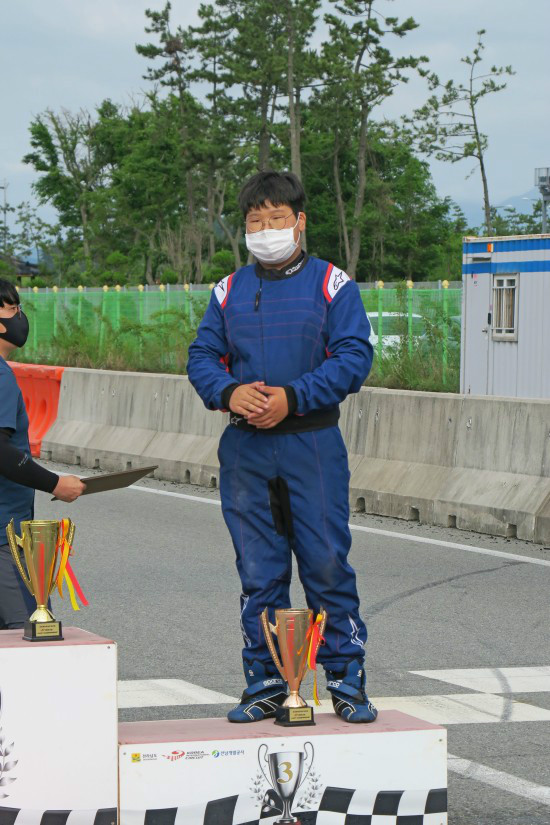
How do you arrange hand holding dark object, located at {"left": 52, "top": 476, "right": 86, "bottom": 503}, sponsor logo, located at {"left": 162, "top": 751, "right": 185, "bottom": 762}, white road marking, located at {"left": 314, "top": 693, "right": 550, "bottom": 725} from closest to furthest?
sponsor logo, located at {"left": 162, "top": 751, "right": 185, "bottom": 762} → hand holding dark object, located at {"left": 52, "top": 476, "right": 86, "bottom": 503} → white road marking, located at {"left": 314, "top": 693, "right": 550, "bottom": 725}

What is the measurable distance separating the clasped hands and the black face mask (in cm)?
124

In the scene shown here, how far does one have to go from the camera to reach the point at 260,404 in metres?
4.70

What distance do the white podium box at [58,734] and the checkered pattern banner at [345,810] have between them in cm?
24

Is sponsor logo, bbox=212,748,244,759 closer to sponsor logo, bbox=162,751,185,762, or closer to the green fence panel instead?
sponsor logo, bbox=162,751,185,762

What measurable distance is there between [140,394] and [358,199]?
66512 mm

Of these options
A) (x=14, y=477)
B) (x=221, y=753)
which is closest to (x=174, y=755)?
(x=221, y=753)

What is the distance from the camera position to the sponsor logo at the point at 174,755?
421 centimetres

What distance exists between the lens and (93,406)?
18156 millimetres

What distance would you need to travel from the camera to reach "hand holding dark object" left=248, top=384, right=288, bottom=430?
4.69 meters

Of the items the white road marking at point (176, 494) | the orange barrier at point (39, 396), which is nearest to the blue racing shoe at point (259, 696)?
the white road marking at point (176, 494)

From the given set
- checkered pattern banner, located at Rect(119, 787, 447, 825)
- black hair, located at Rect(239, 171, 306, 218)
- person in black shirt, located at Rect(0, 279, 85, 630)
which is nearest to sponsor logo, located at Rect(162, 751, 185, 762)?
checkered pattern banner, located at Rect(119, 787, 447, 825)

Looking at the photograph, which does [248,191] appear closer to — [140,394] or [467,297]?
[140,394]

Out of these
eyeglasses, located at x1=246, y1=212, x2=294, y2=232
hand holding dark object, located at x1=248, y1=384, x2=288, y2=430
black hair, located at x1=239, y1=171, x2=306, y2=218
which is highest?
black hair, located at x1=239, y1=171, x2=306, y2=218

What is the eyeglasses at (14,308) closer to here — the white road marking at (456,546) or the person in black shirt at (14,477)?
the person in black shirt at (14,477)
